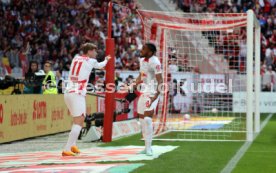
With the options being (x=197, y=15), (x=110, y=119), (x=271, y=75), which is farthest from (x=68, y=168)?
(x=271, y=75)

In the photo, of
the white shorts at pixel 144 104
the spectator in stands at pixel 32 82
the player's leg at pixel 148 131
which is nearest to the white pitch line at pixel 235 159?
the player's leg at pixel 148 131

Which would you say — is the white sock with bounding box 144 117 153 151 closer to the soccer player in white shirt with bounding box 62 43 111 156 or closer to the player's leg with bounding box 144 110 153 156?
the player's leg with bounding box 144 110 153 156

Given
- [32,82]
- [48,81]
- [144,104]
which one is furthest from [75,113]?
[32,82]

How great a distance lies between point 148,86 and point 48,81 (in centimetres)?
626

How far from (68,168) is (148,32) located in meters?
8.77

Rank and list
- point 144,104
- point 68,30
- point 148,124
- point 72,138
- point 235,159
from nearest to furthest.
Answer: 1. point 235,159
2. point 72,138
3. point 148,124
4. point 144,104
5. point 68,30

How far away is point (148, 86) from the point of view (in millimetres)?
14500

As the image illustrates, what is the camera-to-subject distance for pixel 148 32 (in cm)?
1973

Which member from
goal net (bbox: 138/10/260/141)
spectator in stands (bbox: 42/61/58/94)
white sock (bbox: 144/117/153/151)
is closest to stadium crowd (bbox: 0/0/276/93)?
goal net (bbox: 138/10/260/141)

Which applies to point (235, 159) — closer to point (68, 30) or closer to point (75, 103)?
point (75, 103)

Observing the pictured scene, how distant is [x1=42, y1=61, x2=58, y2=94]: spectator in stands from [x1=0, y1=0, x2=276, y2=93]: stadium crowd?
1184 centimetres

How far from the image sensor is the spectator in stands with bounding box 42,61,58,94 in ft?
65.1

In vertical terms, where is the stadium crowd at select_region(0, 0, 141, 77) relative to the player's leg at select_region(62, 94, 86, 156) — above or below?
above

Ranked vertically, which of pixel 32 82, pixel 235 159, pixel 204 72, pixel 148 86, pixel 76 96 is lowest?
pixel 235 159
